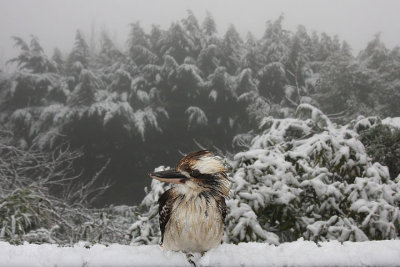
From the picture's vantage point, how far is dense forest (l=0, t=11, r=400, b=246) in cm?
1173

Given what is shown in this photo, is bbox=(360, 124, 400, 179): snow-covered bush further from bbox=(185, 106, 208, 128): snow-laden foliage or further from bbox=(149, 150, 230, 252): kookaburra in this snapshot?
bbox=(185, 106, 208, 128): snow-laden foliage

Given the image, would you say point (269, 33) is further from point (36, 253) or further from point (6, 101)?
point (36, 253)

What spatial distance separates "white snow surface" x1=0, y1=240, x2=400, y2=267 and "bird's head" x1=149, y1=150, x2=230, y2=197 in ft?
1.50

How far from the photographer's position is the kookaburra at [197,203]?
1852 millimetres

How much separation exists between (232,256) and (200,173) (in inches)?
21.4

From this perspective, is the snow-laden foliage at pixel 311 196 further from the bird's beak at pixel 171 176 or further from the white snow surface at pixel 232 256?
the white snow surface at pixel 232 256

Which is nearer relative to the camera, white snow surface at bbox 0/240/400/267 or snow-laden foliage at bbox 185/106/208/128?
white snow surface at bbox 0/240/400/267

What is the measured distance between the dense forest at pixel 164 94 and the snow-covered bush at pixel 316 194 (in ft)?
24.5

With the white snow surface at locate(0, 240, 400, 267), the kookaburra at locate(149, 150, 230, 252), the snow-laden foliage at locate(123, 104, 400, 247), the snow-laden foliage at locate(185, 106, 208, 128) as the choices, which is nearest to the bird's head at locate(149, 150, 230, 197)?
the kookaburra at locate(149, 150, 230, 252)

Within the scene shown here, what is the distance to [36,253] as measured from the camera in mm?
1344

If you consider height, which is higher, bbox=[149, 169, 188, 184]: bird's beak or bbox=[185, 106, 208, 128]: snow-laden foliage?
bbox=[185, 106, 208, 128]: snow-laden foliage

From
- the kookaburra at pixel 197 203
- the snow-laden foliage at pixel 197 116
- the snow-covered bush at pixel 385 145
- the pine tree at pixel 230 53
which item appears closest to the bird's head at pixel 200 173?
the kookaburra at pixel 197 203

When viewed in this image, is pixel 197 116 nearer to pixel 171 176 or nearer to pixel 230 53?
pixel 230 53

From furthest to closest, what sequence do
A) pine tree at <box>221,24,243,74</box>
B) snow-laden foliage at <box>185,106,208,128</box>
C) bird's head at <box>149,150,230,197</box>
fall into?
pine tree at <box>221,24,243,74</box> < snow-laden foliage at <box>185,106,208,128</box> < bird's head at <box>149,150,230,197</box>
